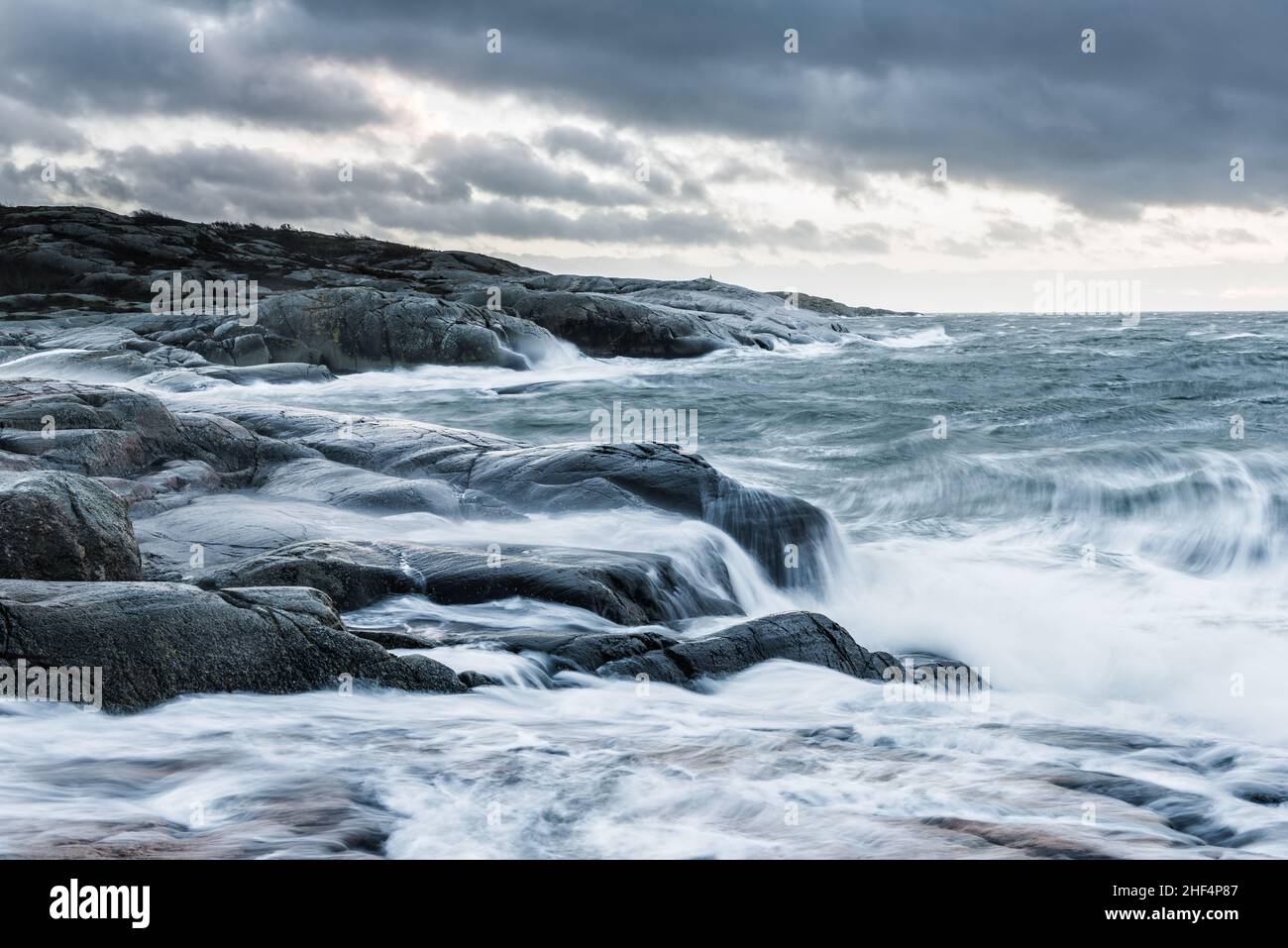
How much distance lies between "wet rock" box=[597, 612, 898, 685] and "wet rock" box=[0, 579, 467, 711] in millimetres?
1456

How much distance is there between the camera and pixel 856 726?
6.88m

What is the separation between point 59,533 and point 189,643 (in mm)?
2040

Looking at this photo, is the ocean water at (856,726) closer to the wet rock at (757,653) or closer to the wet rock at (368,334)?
the wet rock at (757,653)

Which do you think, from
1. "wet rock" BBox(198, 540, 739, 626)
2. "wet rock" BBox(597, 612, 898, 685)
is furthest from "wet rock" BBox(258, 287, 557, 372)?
"wet rock" BBox(597, 612, 898, 685)

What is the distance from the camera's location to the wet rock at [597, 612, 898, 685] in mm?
7621

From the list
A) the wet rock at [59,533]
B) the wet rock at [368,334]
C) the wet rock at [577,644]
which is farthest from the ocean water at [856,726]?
the wet rock at [368,334]

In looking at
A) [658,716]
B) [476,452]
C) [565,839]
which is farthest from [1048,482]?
[565,839]

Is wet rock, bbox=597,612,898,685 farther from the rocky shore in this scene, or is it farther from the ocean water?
the ocean water

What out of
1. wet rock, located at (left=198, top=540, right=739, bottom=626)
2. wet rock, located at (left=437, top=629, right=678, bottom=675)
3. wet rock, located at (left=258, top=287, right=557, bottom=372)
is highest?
wet rock, located at (left=258, top=287, right=557, bottom=372)

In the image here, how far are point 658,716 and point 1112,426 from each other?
19.0m

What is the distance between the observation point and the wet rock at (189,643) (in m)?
5.98
